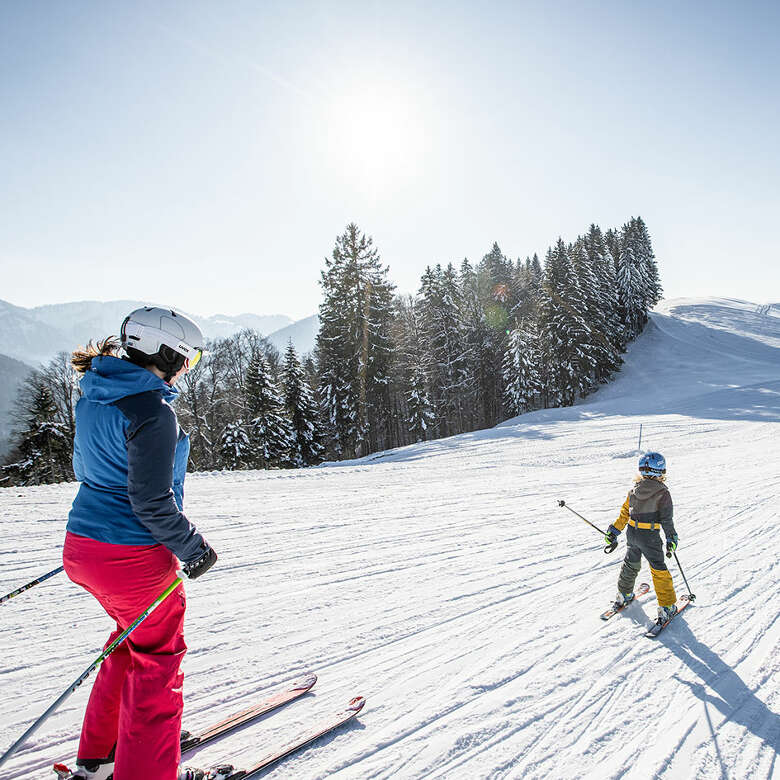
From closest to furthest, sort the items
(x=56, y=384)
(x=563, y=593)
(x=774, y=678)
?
(x=774, y=678)
(x=563, y=593)
(x=56, y=384)

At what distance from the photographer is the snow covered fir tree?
2692cm

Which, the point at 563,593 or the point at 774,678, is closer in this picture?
the point at 774,678

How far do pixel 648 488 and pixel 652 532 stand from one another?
0.43 meters

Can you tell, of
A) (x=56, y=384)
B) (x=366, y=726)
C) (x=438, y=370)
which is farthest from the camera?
(x=438, y=370)

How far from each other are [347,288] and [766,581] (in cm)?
2640

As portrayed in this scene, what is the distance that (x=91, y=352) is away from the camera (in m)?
2.28

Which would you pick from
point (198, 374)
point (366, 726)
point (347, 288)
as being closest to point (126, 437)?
point (366, 726)

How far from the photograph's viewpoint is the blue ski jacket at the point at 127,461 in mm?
1919

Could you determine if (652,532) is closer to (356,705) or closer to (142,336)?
(356,705)

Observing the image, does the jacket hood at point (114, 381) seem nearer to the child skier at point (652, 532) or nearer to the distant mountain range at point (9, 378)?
the child skier at point (652, 532)

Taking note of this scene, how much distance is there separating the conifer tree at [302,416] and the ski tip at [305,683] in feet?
81.0

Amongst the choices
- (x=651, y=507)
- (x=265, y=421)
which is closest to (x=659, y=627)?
(x=651, y=507)

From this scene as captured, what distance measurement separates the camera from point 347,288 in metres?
29.0

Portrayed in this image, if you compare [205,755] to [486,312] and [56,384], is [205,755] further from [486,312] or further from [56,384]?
[486,312]
